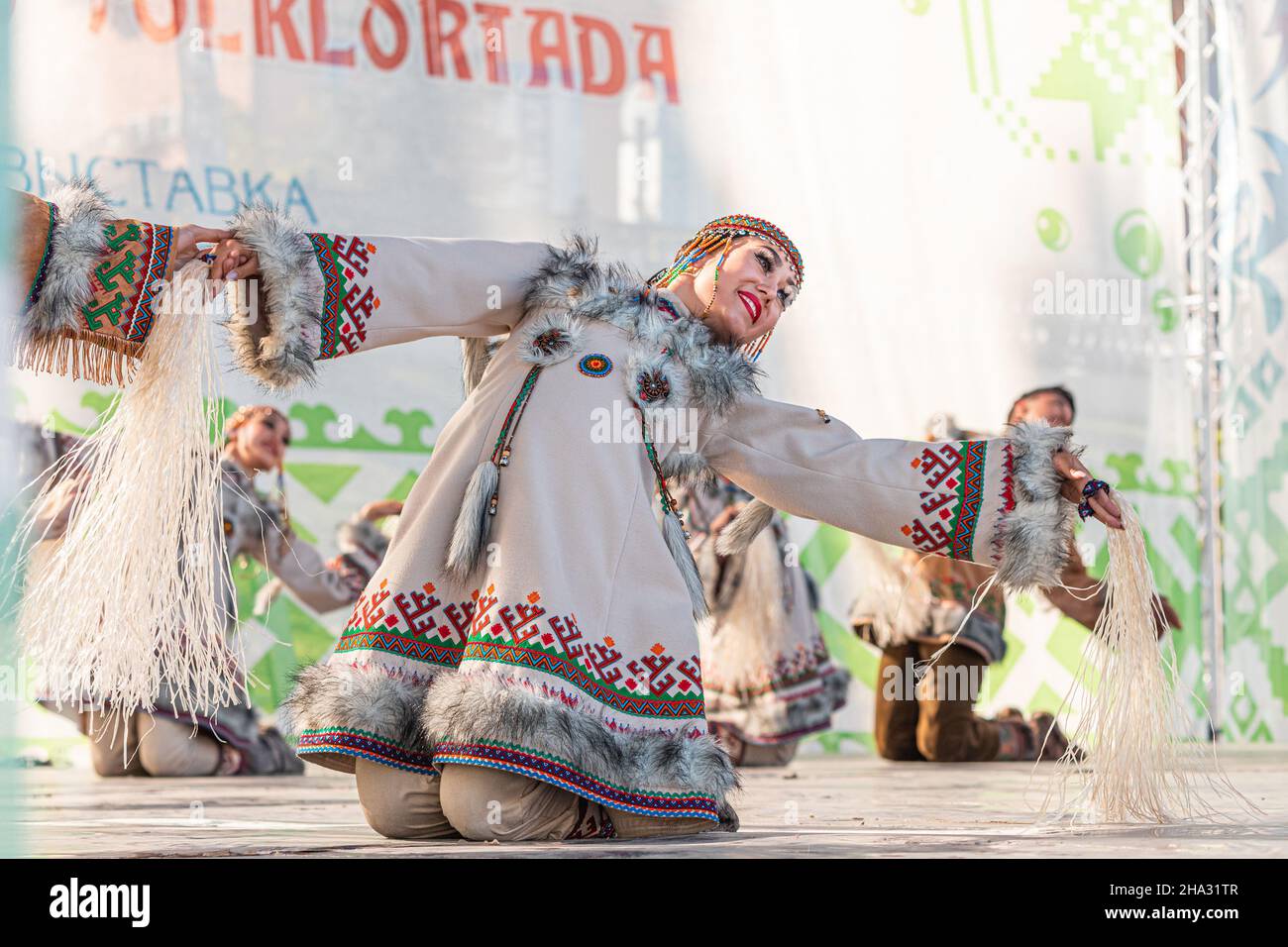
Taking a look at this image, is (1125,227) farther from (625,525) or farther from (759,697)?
(625,525)

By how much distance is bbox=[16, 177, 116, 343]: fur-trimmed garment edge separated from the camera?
6.98 feet

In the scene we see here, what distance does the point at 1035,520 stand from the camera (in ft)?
8.38

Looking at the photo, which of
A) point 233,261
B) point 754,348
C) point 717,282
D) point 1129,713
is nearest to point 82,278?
point 233,261

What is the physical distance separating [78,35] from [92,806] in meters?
2.86

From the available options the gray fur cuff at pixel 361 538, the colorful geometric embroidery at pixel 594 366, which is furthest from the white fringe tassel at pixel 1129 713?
the gray fur cuff at pixel 361 538

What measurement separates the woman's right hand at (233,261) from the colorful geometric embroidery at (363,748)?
0.71 metres

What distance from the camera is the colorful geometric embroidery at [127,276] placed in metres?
2.19

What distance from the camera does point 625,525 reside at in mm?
2439

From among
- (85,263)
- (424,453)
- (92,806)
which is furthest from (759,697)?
(85,263)

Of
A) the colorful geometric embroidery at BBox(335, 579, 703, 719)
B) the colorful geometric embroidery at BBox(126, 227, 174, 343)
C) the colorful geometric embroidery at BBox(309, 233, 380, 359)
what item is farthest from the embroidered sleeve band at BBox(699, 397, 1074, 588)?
the colorful geometric embroidery at BBox(126, 227, 174, 343)

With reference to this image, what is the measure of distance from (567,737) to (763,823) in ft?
2.20

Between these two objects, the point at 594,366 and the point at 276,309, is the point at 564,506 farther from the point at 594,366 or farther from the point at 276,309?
the point at 276,309

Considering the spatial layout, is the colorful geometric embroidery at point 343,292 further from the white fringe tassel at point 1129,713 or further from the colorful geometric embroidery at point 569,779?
the white fringe tassel at point 1129,713

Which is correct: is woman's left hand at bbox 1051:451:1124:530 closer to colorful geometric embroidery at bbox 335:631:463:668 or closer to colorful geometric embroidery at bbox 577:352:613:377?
colorful geometric embroidery at bbox 577:352:613:377
